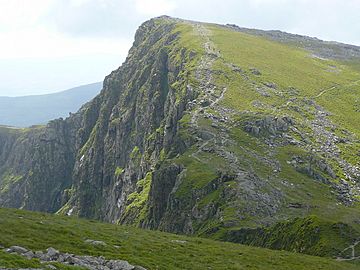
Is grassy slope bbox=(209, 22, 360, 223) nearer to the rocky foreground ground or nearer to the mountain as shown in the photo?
the mountain

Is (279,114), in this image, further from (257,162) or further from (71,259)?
(71,259)

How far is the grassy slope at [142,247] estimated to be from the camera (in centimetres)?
3803

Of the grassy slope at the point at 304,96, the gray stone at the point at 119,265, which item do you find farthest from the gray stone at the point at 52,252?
the grassy slope at the point at 304,96

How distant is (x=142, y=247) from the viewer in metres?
43.8

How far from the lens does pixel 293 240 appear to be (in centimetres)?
6328

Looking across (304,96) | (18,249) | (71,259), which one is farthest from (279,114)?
(18,249)

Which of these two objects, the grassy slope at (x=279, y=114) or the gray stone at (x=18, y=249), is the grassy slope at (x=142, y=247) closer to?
the gray stone at (x=18, y=249)

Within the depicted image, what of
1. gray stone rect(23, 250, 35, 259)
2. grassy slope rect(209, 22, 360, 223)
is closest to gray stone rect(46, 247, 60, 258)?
gray stone rect(23, 250, 35, 259)

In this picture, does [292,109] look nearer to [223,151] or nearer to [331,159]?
[331,159]

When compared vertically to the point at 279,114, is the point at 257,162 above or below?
below

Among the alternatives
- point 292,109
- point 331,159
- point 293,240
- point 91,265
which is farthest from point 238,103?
point 91,265

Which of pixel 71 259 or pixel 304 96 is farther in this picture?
pixel 304 96

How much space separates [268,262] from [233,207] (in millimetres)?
29489

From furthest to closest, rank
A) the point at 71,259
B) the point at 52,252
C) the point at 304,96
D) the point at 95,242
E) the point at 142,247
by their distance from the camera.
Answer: the point at 304,96 < the point at 142,247 < the point at 95,242 < the point at 52,252 < the point at 71,259
